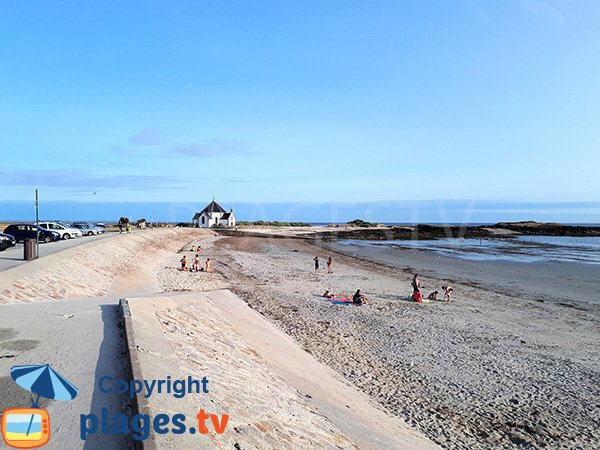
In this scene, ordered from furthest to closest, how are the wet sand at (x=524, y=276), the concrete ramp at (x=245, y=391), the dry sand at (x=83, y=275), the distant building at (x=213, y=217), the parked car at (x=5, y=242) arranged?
the distant building at (x=213, y=217)
the parked car at (x=5, y=242)
the wet sand at (x=524, y=276)
the dry sand at (x=83, y=275)
the concrete ramp at (x=245, y=391)

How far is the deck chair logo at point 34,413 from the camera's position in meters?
4.22

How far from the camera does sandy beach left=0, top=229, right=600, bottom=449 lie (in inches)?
316

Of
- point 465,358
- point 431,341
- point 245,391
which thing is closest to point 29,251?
point 245,391

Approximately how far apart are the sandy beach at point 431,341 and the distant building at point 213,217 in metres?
71.2

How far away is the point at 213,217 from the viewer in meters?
96.0

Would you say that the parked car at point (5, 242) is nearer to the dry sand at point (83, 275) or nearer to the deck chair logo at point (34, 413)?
the dry sand at point (83, 275)

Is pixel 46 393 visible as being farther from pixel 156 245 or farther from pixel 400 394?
pixel 156 245

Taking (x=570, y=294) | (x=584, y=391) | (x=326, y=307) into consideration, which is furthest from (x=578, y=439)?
(x=570, y=294)

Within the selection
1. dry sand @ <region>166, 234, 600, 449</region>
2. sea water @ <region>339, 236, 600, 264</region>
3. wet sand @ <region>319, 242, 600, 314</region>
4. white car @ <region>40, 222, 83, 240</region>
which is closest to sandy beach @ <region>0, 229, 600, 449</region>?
dry sand @ <region>166, 234, 600, 449</region>

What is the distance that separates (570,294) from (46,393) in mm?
24778

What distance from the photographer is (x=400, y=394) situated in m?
9.12

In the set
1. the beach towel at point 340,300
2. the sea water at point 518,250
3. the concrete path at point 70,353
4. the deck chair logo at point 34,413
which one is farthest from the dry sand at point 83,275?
the sea water at point 518,250

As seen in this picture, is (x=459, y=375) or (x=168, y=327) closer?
(x=168, y=327)

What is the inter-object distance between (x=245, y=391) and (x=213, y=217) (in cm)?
9163
